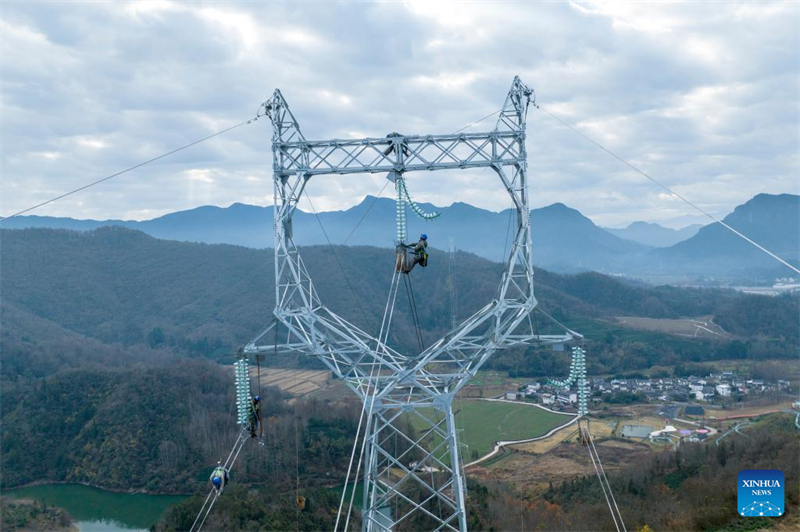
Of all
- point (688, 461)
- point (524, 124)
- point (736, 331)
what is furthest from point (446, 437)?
point (736, 331)

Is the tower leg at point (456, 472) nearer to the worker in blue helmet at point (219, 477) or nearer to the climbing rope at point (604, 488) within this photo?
the climbing rope at point (604, 488)

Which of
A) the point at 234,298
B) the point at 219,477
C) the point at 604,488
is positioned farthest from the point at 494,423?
the point at 234,298

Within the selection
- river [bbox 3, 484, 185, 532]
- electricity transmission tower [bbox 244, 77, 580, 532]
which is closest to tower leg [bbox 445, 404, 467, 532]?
electricity transmission tower [bbox 244, 77, 580, 532]

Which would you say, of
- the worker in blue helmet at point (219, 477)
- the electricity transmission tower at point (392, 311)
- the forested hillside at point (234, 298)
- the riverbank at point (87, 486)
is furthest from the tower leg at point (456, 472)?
the forested hillside at point (234, 298)

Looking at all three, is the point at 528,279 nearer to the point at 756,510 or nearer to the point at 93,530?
the point at 756,510

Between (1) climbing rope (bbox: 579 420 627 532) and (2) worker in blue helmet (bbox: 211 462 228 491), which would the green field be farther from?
(2) worker in blue helmet (bbox: 211 462 228 491)

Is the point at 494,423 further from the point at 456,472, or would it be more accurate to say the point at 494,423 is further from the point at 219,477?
the point at 219,477
